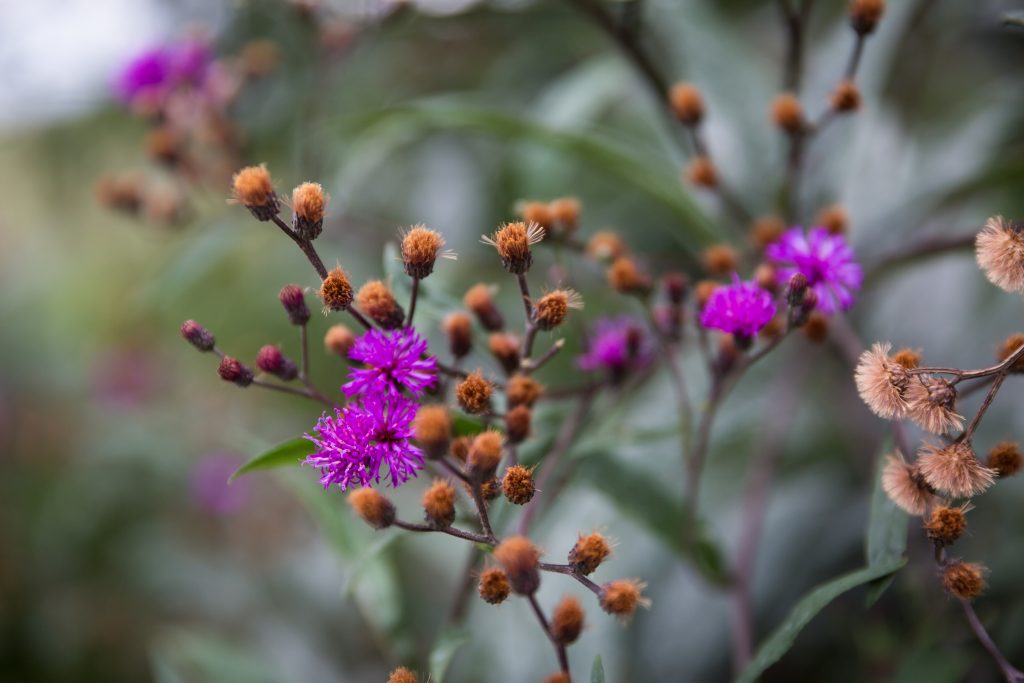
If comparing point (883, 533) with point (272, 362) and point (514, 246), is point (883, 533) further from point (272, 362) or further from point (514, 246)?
point (272, 362)

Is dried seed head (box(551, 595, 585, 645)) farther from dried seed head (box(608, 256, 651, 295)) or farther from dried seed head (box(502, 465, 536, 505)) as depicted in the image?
dried seed head (box(608, 256, 651, 295))

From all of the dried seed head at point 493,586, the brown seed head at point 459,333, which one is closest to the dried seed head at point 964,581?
the dried seed head at point 493,586

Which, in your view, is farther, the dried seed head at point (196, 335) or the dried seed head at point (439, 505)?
the dried seed head at point (196, 335)

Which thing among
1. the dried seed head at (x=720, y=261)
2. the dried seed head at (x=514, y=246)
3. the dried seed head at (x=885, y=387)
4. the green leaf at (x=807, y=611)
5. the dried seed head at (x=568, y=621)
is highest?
the dried seed head at (x=720, y=261)

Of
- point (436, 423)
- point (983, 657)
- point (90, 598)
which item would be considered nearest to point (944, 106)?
point (983, 657)

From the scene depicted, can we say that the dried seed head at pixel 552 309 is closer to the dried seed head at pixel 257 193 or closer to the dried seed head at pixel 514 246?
the dried seed head at pixel 514 246

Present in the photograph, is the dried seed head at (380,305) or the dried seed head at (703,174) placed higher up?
the dried seed head at (703,174)

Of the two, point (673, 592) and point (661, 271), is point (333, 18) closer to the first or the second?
point (661, 271)

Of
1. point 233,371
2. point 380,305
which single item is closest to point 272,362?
point 233,371
